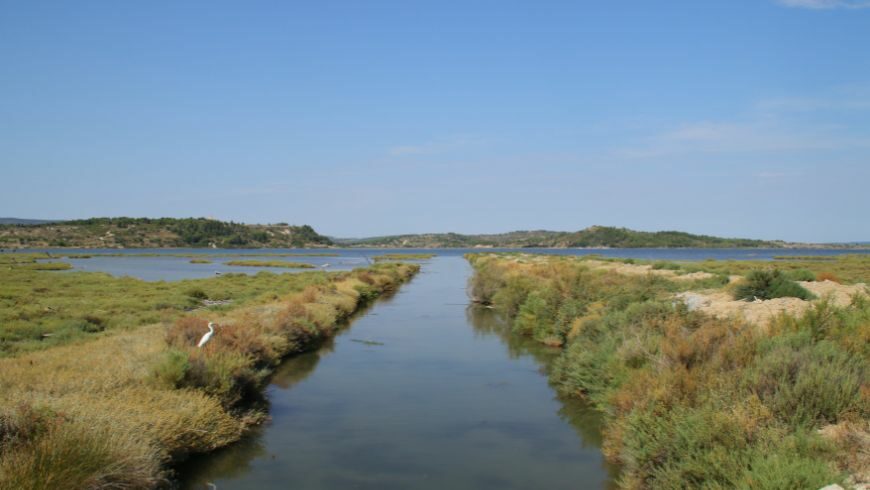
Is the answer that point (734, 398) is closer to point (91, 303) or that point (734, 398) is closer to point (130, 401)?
point (130, 401)

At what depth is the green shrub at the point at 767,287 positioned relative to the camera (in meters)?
19.6

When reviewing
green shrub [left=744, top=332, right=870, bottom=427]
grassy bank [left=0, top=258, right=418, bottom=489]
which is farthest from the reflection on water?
grassy bank [left=0, top=258, right=418, bottom=489]

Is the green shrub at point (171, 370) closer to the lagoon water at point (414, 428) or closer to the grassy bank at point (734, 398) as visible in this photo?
the lagoon water at point (414, 428)

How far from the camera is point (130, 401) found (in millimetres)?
9805

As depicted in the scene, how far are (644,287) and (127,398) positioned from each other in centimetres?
1714

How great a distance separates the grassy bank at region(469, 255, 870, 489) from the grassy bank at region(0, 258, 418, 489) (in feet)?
21.5

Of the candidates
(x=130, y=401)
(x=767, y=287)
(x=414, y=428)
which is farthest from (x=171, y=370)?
(x=767, y=287)

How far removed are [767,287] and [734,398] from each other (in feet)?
45.9

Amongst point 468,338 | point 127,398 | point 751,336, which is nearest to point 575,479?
point 751,336

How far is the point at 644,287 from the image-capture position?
72.1 feet

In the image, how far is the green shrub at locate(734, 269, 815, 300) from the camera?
19.6 meters

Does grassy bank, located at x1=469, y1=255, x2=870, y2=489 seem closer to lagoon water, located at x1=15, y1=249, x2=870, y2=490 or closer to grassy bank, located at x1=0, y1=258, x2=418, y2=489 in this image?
lagoon water, located at x1=15, y1=249, x2=870, y2=490

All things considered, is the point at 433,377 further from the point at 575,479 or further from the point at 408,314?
the point at 408,314

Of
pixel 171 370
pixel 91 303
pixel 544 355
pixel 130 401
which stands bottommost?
pixel 544 355
